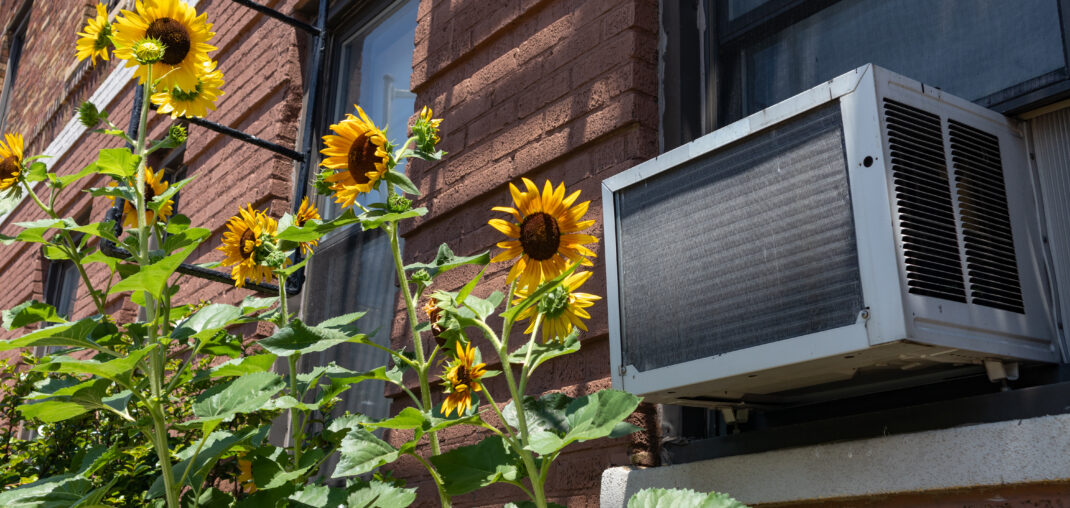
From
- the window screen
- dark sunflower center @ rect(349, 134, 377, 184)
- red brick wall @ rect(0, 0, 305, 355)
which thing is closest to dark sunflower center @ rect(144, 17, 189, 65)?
dark sunflower center @ rect(349, 134, 377, 184)

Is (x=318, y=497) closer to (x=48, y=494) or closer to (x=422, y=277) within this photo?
(x=422, y=277)

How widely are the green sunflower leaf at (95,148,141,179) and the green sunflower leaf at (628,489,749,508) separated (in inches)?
53.3

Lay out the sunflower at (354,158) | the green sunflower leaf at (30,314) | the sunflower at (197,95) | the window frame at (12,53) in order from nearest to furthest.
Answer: the sunflower at (354,158) → the green sunflower leaf at (30,314) → the sunflower at (197,95) → the window frame at (12,53)

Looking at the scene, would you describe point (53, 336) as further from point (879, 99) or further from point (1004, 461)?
point (1004, 461)

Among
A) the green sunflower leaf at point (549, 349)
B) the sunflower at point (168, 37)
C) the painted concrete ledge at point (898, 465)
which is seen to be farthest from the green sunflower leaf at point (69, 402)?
the painted concrete ledge at point (898, 465)

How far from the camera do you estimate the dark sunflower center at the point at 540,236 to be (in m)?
1.89

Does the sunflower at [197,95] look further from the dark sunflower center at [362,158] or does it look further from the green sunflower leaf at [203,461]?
the green sunflower leaf at [203,461]

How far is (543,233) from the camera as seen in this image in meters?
1.89

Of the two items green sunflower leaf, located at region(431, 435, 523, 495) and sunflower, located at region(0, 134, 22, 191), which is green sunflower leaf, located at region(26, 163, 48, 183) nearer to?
sunflower, located at region(0, 134, 22, 191)

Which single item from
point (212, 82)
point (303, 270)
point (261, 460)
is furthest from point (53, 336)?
point (303, 270)

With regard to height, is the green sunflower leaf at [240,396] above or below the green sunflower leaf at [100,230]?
below

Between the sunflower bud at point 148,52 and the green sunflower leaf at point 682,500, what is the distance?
60.9 inches

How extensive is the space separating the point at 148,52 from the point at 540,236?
1097 millimetres

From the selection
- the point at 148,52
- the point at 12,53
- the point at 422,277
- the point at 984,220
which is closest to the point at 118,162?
the point at 148,52
